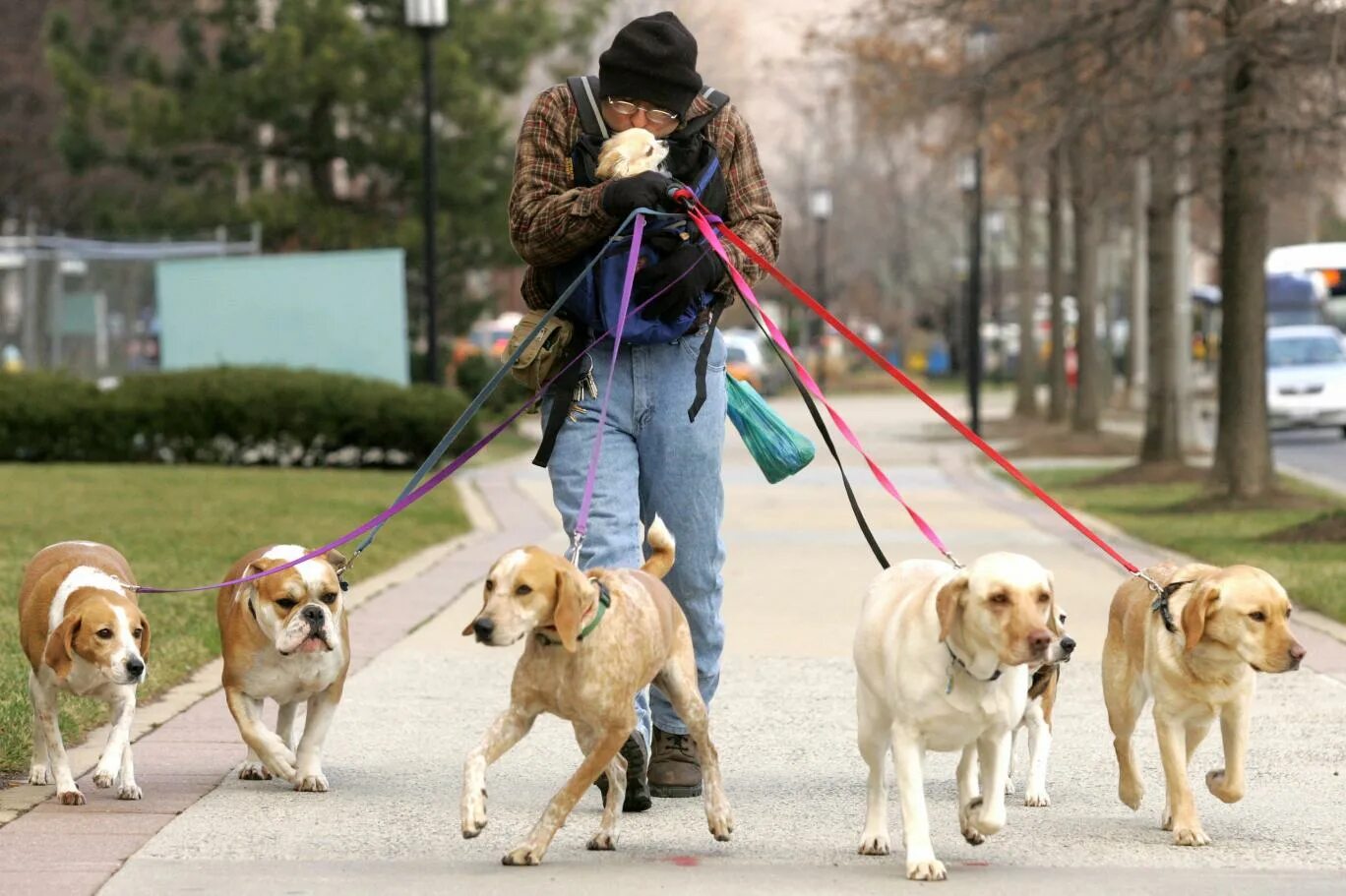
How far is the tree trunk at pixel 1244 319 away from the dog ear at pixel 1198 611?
1296 cm

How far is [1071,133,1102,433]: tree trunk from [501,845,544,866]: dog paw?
23730 mm

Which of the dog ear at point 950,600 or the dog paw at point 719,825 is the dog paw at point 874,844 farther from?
the dog ear at point 950,600

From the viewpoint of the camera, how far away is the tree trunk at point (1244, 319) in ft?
61.3

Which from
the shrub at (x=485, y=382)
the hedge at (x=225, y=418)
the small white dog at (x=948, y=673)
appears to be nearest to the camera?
the small white dog at (x=948, y=673)

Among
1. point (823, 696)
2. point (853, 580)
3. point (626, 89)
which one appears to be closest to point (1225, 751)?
point (626, 89)

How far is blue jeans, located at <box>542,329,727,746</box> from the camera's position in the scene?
6.42 m

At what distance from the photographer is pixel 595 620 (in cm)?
551

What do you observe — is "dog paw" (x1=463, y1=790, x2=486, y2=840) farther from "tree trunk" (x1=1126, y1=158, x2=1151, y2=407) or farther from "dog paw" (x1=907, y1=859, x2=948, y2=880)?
"tree trunk" (x1=1126, y1=158, x2=1151, y2=407)

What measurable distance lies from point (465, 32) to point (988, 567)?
29.1 metres

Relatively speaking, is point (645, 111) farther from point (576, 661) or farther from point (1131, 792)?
point (1131, 792)

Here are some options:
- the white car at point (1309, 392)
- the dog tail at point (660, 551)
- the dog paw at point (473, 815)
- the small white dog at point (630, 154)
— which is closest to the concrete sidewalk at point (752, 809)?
the dog paw at point (473, 815)

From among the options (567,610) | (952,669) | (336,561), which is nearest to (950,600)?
(952,669)

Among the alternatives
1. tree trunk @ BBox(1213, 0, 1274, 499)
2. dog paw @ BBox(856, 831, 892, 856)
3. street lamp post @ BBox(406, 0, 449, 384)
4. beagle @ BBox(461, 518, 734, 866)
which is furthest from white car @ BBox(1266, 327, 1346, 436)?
beagle @ BBox(461, 518, 734, 866)

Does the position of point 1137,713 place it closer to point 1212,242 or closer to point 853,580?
point 853,580
